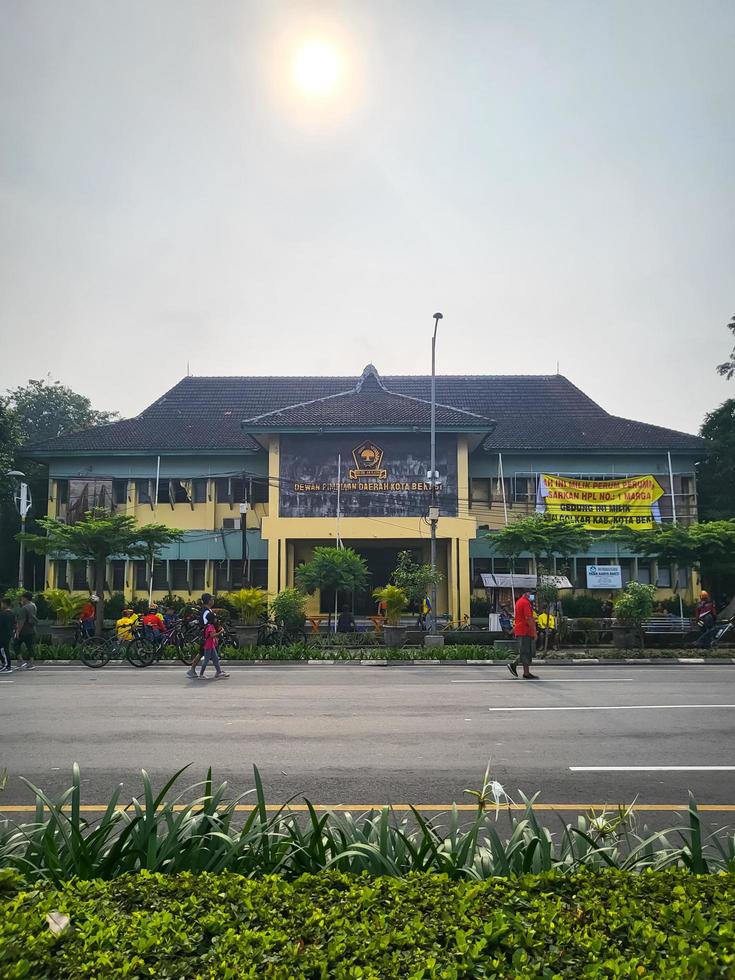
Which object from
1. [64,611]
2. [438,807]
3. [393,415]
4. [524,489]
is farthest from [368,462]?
[438,807]

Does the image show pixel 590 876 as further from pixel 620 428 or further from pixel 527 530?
pixel 620 428

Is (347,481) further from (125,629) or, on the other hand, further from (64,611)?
(125,629)

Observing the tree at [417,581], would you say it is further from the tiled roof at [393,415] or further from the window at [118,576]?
the window at [118,576]

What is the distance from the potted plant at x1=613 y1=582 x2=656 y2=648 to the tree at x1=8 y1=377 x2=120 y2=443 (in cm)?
4231

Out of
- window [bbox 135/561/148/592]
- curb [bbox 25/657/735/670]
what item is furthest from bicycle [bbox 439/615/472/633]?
window [bbox 135/561/148/592]

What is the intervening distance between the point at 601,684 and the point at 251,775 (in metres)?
9.63

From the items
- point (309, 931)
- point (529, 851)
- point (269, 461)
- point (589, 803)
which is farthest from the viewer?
point (269, 461)

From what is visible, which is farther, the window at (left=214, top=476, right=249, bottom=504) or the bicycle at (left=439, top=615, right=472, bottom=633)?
the window at (left=214, top=476, right=249, bottom=504)

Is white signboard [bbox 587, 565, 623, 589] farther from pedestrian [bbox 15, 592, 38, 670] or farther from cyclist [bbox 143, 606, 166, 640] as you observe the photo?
pedestrian [bbox 15, 592, 38, 670]

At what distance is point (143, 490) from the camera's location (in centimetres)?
3741

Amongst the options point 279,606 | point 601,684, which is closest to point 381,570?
point 279,606

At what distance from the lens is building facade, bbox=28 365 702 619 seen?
110 feet

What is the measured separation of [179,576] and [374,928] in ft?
116

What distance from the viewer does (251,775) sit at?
23.0 ft
